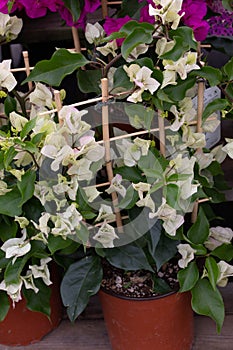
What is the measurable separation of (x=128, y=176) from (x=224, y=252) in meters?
0.28

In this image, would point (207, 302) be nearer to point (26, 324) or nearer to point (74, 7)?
point (26, 324)

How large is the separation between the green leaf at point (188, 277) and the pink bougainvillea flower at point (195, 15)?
478 millimetres

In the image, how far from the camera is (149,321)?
1.34m

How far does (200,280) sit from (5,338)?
55cm

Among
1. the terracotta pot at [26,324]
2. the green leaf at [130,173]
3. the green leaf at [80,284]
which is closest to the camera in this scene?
the green leaf at [130,173]

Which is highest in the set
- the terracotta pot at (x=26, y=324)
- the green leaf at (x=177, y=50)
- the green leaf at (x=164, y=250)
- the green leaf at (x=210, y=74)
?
the green leaf at (x=177, y=50)

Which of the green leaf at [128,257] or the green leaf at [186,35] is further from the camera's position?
the green leaf at [128,257]

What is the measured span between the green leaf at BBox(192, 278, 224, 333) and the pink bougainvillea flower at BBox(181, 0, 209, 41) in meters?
0.53

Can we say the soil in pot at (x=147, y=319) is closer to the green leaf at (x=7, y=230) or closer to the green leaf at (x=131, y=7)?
the green leaf at (x=7, y=230)

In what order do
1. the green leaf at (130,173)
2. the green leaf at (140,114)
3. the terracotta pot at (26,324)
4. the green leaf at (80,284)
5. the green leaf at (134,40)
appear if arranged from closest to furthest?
the green leaf at (134,40)
the green leaf at (140,114)
the green leaf at (130,173)
the green leaf at (80,284)
the terracotta pot at (26,324)

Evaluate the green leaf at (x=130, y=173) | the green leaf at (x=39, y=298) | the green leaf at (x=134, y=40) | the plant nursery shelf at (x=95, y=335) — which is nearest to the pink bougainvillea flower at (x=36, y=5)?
the green leaf at (x=134, y=40)

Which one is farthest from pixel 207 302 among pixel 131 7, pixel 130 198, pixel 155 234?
pixel 131 7

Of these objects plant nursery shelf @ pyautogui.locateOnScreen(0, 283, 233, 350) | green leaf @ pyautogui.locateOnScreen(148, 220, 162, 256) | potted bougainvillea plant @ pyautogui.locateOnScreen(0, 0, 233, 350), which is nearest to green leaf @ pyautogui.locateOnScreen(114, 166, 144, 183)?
potted bougainvillea plant @ pyautogui.locateOnScreen(0, 0, 233, 350)

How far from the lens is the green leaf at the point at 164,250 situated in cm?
124
